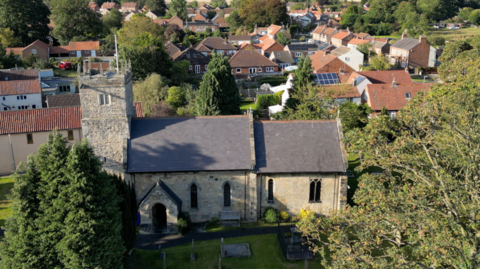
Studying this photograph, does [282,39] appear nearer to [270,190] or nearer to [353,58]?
[353,58]

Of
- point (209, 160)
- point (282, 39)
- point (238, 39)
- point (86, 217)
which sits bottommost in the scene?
point (86, 217)

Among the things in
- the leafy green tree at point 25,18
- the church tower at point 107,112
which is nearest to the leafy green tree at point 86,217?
the church tower at point 107,112

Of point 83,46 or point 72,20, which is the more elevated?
point 72,20

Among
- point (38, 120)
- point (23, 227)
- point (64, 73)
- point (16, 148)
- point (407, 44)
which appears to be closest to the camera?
point (23, 227)

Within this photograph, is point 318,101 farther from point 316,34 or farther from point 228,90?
point 316,34

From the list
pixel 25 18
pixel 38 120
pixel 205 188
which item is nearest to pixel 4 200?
pixel 38 120

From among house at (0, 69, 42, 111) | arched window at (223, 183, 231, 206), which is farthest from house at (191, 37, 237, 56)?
arched window at (223, 183, 231, 206)

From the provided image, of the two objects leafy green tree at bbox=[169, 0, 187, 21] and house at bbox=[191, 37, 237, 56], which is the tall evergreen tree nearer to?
house at bbox=[191, 37, 237, 56]
